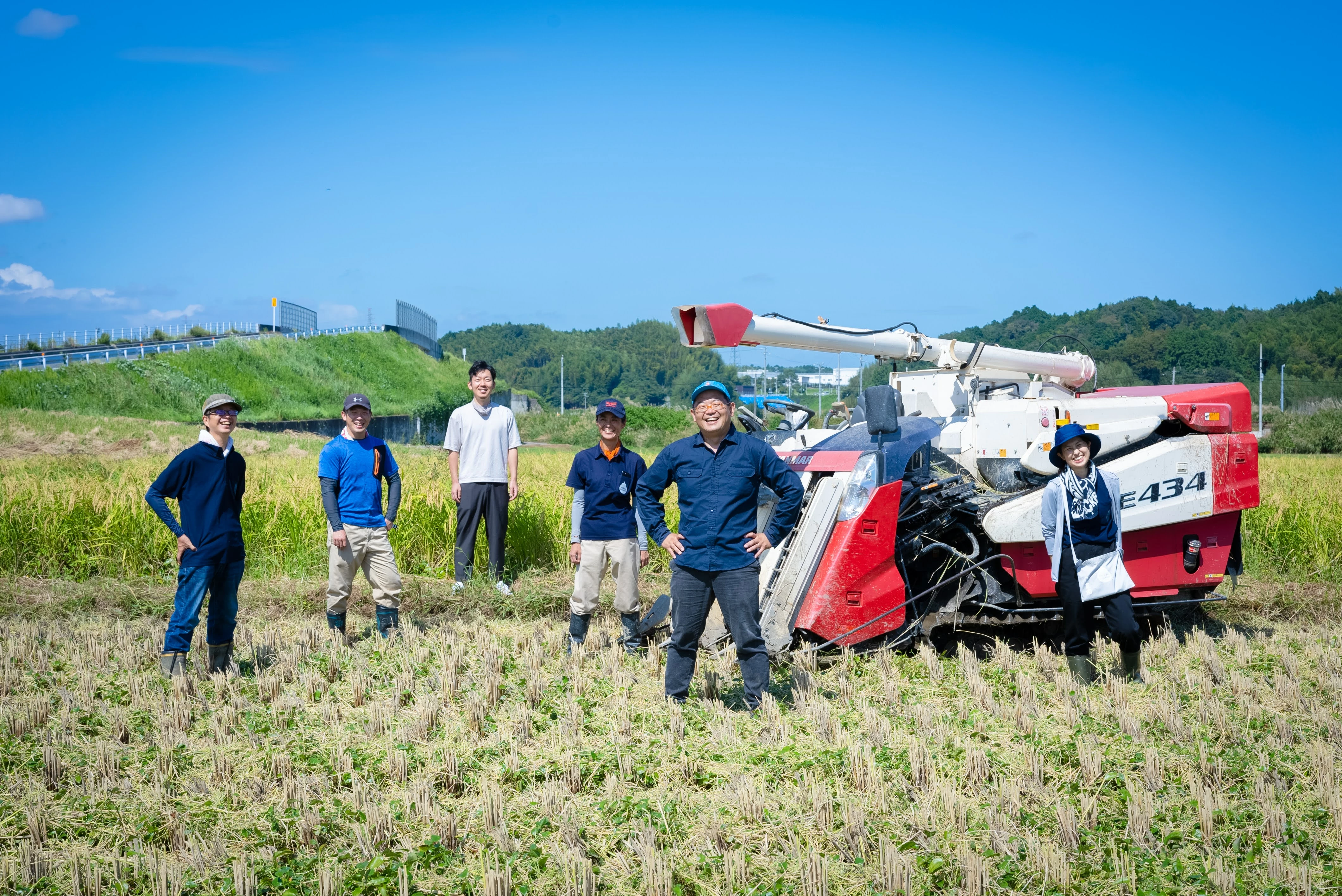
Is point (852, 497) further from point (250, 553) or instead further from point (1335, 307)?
point (1335, 307)

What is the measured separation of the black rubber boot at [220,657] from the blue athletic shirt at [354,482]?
1080mm

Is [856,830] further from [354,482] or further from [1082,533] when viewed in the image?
[354,482]

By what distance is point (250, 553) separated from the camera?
30.2 ft

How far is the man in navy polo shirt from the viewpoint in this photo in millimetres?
6527

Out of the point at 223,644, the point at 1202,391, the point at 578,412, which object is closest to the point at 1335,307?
the point at 578,412

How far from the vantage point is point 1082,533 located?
5.65 m

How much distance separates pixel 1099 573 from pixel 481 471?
4816mm

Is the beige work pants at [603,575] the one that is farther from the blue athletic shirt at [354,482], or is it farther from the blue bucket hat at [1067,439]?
the blue bucket hat at [1067,439]

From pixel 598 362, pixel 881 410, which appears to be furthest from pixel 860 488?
pixel 598 362

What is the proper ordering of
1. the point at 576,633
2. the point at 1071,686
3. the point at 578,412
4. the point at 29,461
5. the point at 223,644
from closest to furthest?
the point at 1071,686 → the point at 223,644 → the point at 576,633 → the point at 29,461 → the point at 578,412

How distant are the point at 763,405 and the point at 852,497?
2.17 metres

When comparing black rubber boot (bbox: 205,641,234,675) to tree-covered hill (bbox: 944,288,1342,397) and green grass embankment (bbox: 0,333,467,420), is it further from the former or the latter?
tree-covered hill (bbox: 944,288,1342,397)

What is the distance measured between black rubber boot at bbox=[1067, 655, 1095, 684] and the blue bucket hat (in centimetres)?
115

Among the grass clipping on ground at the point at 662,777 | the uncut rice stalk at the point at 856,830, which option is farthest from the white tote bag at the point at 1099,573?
the uncut rice stalk at the point at 856,830
